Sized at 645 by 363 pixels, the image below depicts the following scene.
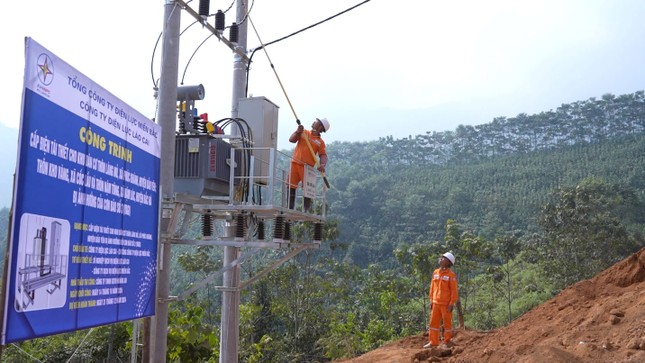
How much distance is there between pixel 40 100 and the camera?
158 inches

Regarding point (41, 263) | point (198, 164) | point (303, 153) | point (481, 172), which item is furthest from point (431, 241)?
point (41, 263)

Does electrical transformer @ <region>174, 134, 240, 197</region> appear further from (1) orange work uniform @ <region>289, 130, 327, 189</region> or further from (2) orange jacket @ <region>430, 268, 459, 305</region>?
(2) orange jacket @ <region>430, 268, 459, 305</region>

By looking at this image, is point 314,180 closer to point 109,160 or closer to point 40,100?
point 109,160

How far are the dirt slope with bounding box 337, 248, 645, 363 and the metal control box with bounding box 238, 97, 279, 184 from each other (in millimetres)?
4113

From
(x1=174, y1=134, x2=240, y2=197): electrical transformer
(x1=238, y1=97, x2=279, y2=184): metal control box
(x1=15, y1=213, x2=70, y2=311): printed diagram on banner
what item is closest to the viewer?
(x1=15, y1=213, x2=70, y2=311): printed diagram on banner

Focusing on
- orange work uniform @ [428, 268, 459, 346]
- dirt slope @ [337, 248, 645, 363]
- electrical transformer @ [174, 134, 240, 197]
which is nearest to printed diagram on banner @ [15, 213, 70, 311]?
electrical transformer @ [174, 134, 240, 197]

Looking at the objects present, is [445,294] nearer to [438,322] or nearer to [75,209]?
[438,322]

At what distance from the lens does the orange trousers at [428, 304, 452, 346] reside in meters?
11.2

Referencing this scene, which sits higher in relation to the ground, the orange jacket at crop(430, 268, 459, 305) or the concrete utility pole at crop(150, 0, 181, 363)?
the concrete utility pole at crop(150, 0, 181, 363)

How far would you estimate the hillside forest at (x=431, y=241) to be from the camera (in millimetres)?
25328

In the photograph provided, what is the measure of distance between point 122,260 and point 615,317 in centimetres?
627

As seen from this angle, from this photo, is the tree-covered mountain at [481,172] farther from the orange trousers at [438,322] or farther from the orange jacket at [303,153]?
the orange jacket at [303,153]

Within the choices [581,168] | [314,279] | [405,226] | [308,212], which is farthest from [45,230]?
[581,168]

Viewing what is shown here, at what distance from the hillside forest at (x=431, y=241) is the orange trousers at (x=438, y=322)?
6.57m
